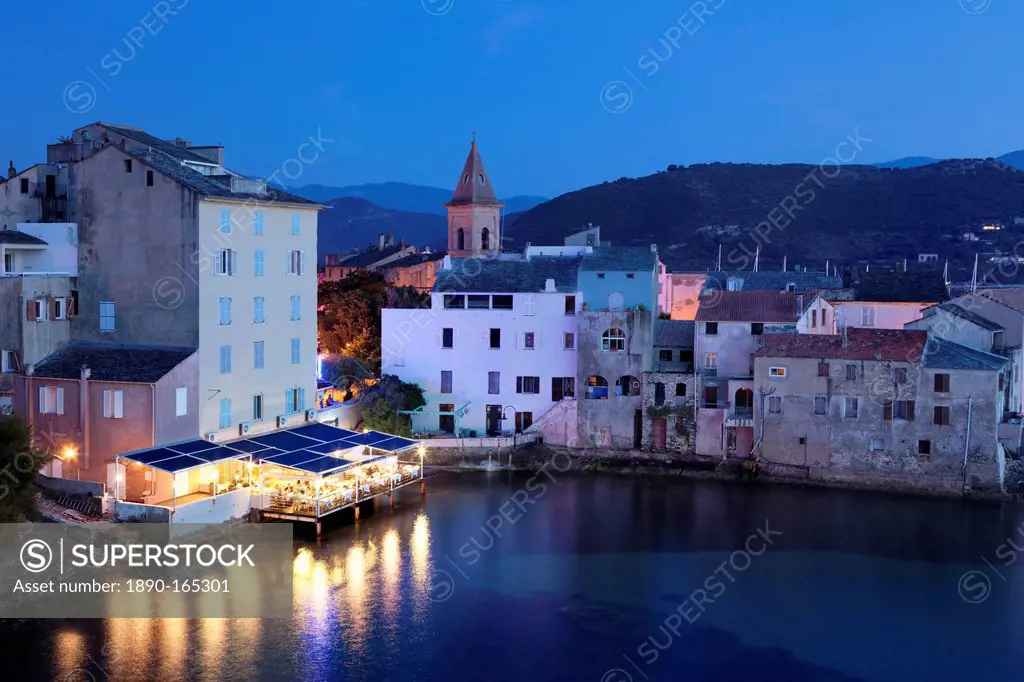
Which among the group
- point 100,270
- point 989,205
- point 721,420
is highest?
point 989,205

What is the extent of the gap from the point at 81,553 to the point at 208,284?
28.6ft

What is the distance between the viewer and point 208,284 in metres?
29.8

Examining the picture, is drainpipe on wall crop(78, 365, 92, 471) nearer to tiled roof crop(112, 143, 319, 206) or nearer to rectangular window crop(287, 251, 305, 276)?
tiled roof crop(112, 143, 319, 206)

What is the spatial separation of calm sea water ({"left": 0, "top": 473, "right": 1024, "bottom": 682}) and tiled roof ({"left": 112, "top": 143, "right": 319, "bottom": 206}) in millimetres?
10690

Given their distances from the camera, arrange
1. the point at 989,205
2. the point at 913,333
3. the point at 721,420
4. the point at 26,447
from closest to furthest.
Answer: the point at 26,447, the point at 913,333, the point at 721,420, the point at 989,205

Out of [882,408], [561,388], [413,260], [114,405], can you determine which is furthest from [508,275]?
[413,260]

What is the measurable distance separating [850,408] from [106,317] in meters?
25.1

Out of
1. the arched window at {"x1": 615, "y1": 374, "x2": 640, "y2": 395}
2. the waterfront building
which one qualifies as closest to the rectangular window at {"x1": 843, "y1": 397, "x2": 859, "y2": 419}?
the waterfront building

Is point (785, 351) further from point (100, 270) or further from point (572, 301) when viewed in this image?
point (100, 270)

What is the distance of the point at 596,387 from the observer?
39938 millimetres

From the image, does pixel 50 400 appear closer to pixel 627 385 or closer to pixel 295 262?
pixel 295 262

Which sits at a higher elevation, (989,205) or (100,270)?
(989,205)

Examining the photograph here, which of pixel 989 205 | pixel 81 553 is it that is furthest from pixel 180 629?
pixel 989 205

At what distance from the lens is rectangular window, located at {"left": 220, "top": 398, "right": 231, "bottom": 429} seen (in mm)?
30234
